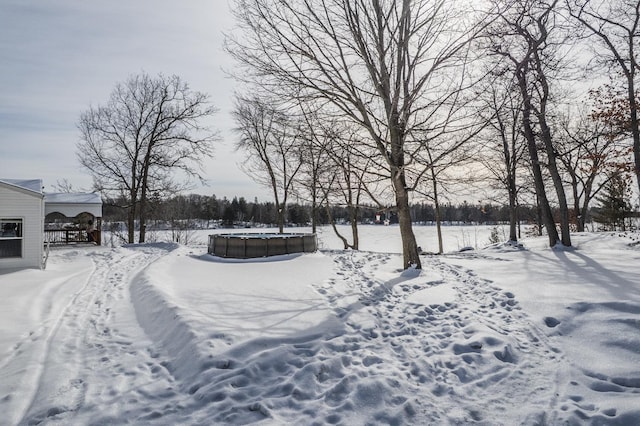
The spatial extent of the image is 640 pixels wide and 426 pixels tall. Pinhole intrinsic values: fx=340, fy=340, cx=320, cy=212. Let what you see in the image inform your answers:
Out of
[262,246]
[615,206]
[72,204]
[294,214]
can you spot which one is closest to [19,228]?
[72,204]

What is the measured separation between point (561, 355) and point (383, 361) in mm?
2009

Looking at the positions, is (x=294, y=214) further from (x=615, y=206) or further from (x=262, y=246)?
(x=262, y=246)

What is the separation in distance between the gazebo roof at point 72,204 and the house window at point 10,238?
6.88 m

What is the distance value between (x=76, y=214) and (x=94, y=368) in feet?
60.0

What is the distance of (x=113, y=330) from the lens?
5.14m

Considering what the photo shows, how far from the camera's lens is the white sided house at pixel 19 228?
11734mm

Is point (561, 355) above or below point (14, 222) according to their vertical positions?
below

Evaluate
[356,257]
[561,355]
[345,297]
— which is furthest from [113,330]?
[356,257]

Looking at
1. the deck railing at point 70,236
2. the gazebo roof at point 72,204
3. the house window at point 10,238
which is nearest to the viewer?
the house window at point 10,238

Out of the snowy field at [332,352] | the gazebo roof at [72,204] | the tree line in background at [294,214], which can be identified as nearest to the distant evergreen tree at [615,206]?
the tree line in background at [294,214]

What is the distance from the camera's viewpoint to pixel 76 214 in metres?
18.5

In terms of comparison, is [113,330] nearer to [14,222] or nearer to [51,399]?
[51,399]

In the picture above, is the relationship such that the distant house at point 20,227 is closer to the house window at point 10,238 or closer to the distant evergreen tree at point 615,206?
the house window at point 10,238

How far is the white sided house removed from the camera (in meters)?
11.7
